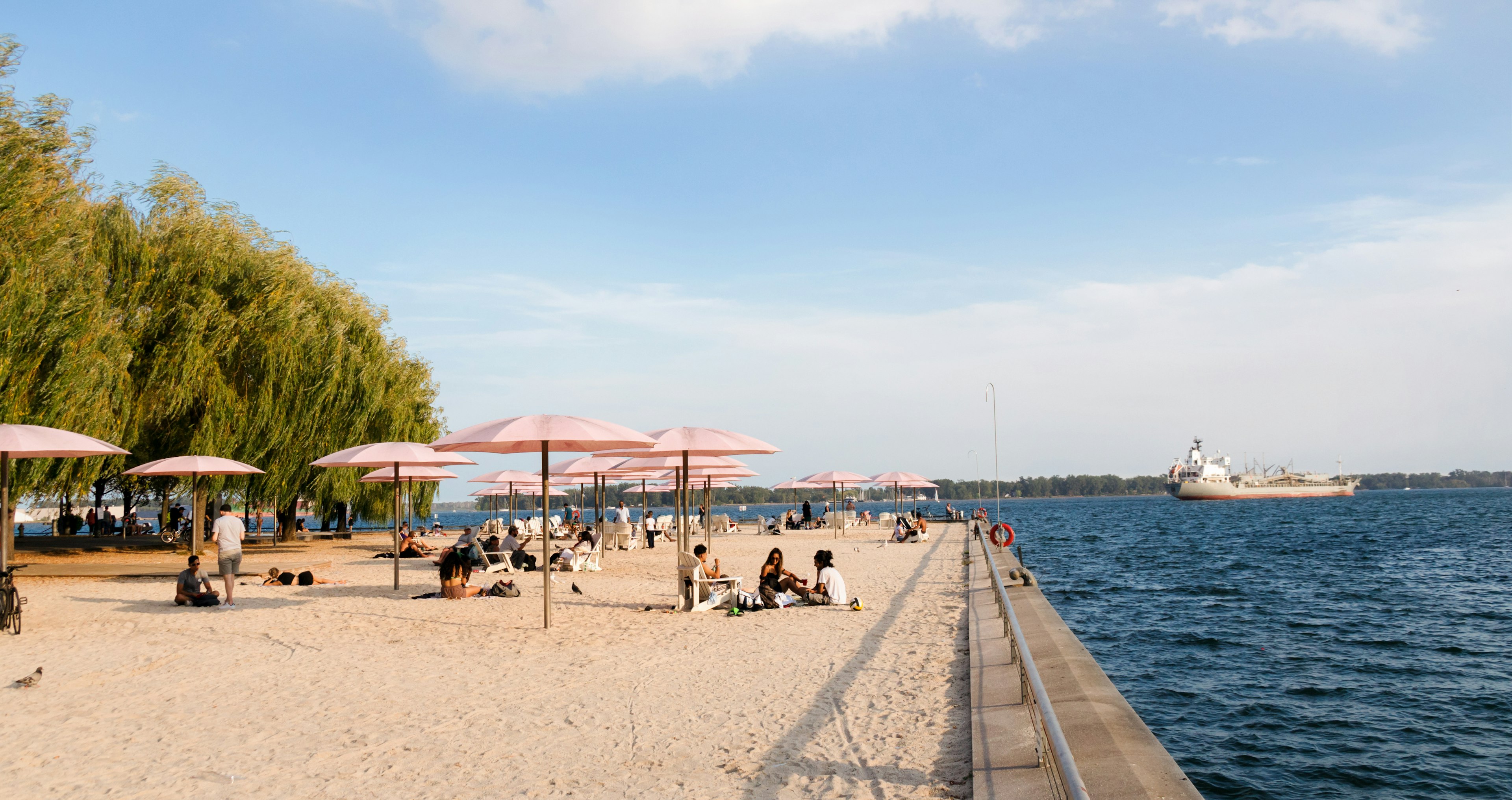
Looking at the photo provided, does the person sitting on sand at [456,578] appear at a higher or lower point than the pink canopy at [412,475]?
lower

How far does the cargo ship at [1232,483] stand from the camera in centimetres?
13050

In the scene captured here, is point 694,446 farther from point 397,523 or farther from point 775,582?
point 397,523

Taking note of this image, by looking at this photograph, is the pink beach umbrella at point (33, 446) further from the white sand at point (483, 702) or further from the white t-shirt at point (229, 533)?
the white sand at point (483, 702)

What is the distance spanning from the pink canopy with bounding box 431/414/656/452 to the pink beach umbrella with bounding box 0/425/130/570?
4.64 m

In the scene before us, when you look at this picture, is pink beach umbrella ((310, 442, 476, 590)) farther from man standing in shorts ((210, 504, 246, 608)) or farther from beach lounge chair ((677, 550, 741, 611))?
beach lounge chair ((677, 550, 741, 611))

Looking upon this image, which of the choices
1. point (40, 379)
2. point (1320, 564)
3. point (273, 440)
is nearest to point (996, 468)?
point (1320, 564)

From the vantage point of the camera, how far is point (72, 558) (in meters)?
22.8

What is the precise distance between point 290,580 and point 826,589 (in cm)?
1020

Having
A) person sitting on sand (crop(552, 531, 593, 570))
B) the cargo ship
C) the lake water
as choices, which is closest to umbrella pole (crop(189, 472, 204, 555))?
person sitting on sand (crop(552, 531, 593, 570))

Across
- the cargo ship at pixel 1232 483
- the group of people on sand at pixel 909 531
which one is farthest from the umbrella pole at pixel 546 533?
the cargo ship at pixel 1232 483

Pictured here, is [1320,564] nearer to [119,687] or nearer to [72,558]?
[119,687]

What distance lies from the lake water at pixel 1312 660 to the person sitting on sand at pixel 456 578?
10.00 m

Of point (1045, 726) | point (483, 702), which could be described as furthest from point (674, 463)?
point (1045, 726)

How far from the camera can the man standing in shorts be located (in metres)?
13.4
